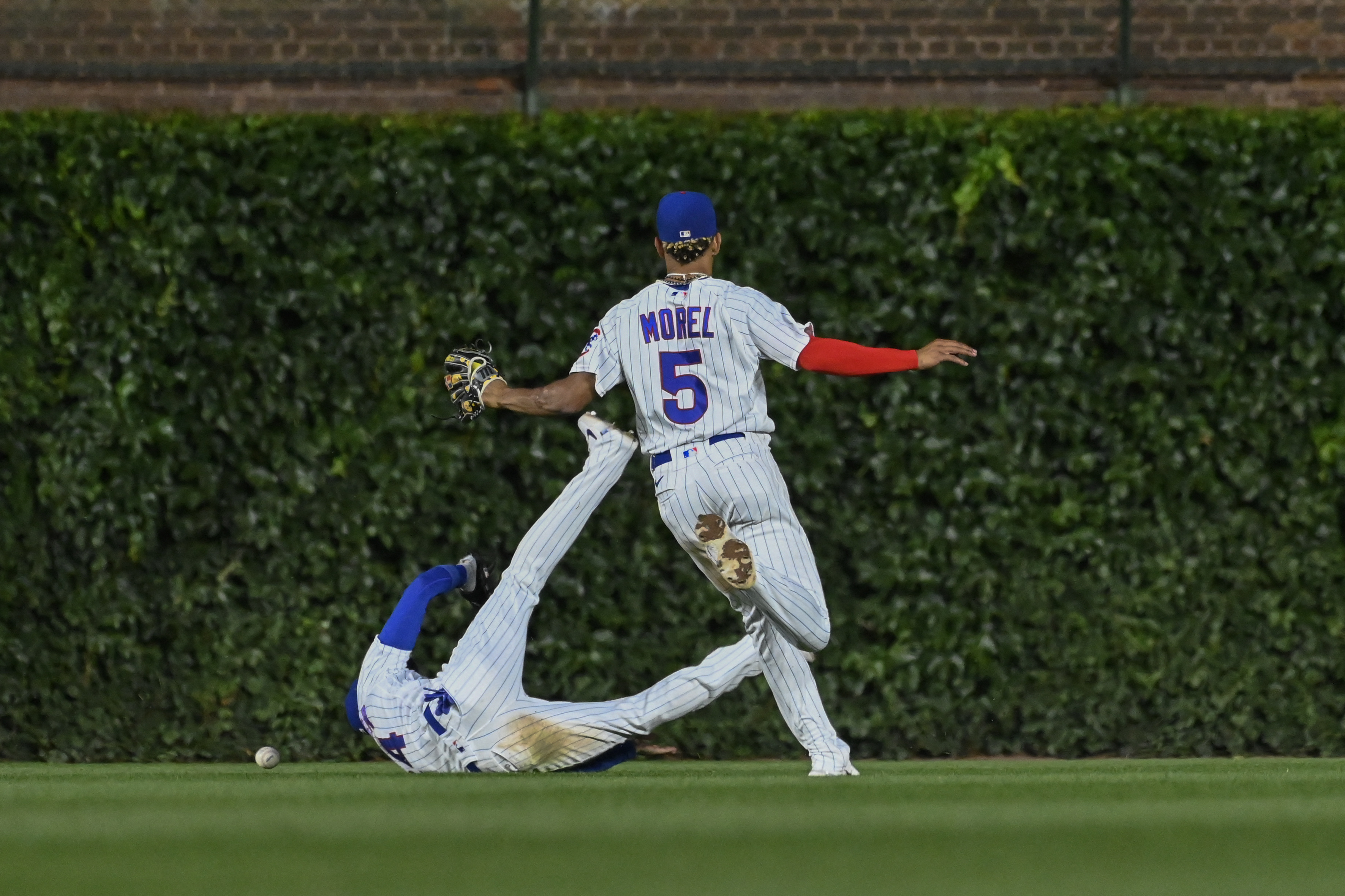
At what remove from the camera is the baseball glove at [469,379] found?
6.00 m

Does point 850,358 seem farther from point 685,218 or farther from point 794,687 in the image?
point 794,687

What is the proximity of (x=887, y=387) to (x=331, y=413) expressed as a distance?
2493 millimetres

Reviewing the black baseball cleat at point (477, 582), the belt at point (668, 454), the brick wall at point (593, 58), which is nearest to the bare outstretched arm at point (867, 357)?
the belt at point (668, 454)

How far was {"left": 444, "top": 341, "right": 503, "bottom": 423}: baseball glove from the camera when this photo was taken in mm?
5996

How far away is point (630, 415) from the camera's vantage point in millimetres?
7543

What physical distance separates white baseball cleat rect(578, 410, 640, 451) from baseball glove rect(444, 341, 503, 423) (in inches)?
14.9

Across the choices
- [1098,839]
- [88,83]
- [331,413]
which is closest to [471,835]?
[1098,839]

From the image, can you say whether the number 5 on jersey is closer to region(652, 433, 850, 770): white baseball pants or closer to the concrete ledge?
region(652, 433, 850, 770): white baseball pants

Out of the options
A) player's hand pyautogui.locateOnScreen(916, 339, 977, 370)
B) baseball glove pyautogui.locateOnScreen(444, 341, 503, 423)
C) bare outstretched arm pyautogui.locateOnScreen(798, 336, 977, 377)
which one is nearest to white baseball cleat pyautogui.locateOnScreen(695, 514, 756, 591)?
bare outstretched arm pyautogui.locateOnScreen(798, 336, 977, 377)

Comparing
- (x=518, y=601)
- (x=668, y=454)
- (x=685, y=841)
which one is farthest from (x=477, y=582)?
(x=685, y=841)

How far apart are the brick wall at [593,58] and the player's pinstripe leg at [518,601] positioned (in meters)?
4.34

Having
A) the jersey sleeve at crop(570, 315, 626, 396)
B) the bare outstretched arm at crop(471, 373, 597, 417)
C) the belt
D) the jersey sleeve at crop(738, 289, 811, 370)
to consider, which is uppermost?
the jersey sleeve at crop(738, 289, 811, 370)

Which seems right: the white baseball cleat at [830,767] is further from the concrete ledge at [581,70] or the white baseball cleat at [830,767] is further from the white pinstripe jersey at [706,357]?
the concrete ledge at [581,70]

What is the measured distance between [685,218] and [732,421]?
2.33 ft
